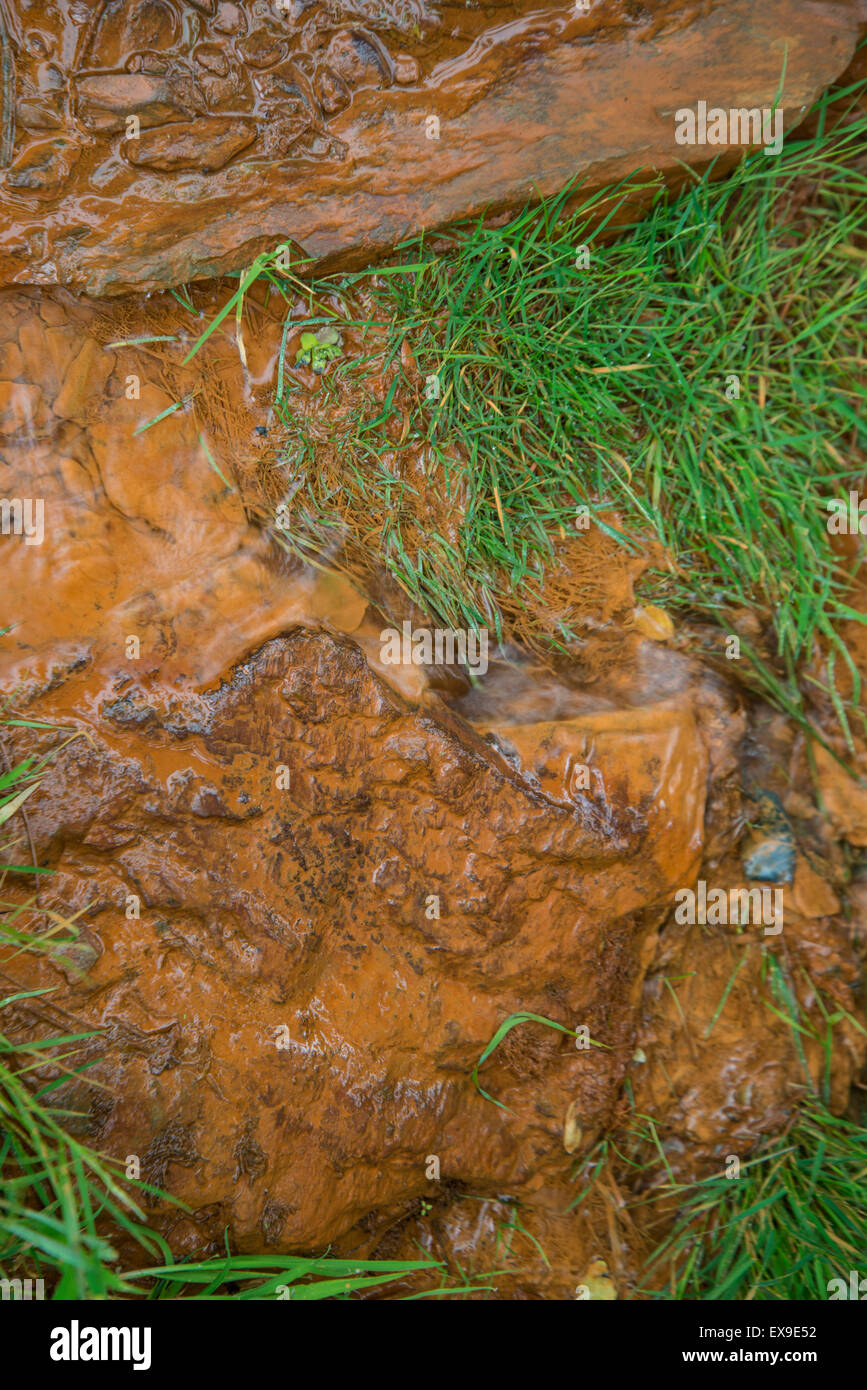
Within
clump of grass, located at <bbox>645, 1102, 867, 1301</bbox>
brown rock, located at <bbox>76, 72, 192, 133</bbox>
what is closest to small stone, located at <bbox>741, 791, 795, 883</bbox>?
clump of grass, located at <bbox>645, 1102, 867, 1301</bbox>

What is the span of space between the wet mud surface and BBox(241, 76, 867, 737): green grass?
0.30 m

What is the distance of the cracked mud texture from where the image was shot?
7.42ft

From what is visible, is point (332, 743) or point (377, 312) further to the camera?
point (377, 312)

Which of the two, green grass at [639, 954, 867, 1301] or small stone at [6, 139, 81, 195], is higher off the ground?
small stone at [6, 139, 81, 195]

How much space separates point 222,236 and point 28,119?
590mm

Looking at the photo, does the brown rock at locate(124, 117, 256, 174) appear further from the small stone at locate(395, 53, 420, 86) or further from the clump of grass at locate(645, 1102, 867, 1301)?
the clump of grass at locate(645, 1102, 867, 1301)

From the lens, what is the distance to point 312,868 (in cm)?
226

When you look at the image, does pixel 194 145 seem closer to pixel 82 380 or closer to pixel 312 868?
pixel 82 380

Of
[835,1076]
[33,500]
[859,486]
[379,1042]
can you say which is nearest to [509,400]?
[859,486]

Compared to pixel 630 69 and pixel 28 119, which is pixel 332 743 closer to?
pixel 28 119

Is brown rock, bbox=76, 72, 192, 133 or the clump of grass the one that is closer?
brown rock, bbox=76, 72, 192, 133

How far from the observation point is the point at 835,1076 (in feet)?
8.63

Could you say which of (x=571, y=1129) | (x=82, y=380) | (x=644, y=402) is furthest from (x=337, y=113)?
(x=571, y=1129)

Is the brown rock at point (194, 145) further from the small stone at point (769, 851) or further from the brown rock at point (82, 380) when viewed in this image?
the small stone at point (769, 851)
